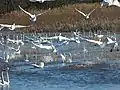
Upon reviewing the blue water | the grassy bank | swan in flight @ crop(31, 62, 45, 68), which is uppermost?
the grassy bank

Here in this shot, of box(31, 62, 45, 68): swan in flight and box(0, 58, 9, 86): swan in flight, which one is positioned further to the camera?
box(31, 62, 45, 68): swan in flight

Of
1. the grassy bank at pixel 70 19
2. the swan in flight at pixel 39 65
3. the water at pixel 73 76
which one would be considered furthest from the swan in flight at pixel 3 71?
the grassy bank at pixel 70 19

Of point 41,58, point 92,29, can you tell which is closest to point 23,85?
point 41,58

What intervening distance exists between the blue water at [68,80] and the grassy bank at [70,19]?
1579 cm

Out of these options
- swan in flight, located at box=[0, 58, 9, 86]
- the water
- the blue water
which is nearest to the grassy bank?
the water

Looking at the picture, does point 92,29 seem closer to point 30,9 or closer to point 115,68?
point 30,9

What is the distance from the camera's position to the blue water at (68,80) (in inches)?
826

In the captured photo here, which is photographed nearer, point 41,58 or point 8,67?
point 8,67

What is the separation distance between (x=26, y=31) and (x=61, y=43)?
13.8m

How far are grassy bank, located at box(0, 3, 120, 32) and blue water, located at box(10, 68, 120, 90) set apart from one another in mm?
15790

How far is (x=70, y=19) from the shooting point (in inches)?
1832

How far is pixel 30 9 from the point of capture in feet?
172

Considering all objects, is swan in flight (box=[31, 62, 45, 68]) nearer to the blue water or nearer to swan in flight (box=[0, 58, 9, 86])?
the blue water

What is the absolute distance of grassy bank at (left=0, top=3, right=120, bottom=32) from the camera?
4175 centimetres
